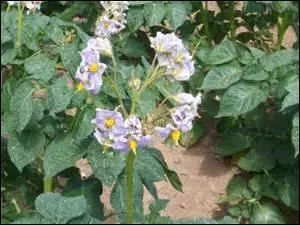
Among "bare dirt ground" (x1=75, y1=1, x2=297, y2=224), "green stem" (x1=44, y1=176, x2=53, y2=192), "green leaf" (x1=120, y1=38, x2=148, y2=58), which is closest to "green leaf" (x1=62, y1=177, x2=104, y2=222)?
"green stem" (x1=44, y1=176, x2=53, y2=192)

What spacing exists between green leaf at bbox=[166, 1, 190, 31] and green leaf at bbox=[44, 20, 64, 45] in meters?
0.93

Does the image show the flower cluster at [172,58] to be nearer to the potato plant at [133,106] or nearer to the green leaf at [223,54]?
the potato plant at [133,106]

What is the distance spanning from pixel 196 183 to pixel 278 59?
2.54 feet

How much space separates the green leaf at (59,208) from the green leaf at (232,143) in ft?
5.38

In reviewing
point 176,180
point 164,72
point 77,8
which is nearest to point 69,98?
point 176,180

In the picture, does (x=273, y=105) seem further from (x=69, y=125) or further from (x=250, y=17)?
(x=69, y=125)

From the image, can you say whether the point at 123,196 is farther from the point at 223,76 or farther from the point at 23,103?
the point at 223,76

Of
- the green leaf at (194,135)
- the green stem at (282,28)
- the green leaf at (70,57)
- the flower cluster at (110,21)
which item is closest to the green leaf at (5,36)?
the flower cluster at (110,21)

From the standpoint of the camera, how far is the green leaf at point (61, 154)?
183cm

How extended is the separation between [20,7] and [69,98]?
0.55 metres

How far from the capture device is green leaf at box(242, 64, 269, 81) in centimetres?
250

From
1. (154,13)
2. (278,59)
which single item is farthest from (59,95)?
(154,13)

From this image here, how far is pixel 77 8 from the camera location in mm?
3326

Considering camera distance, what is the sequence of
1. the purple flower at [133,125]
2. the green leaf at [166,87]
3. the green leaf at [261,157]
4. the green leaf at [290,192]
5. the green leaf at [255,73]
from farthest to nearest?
the green leaf at [261,157]
the green leaf at [290,192]
the green leaf at [255,73]
the green leaf at [166,87]
the purple flower at [133,125]
